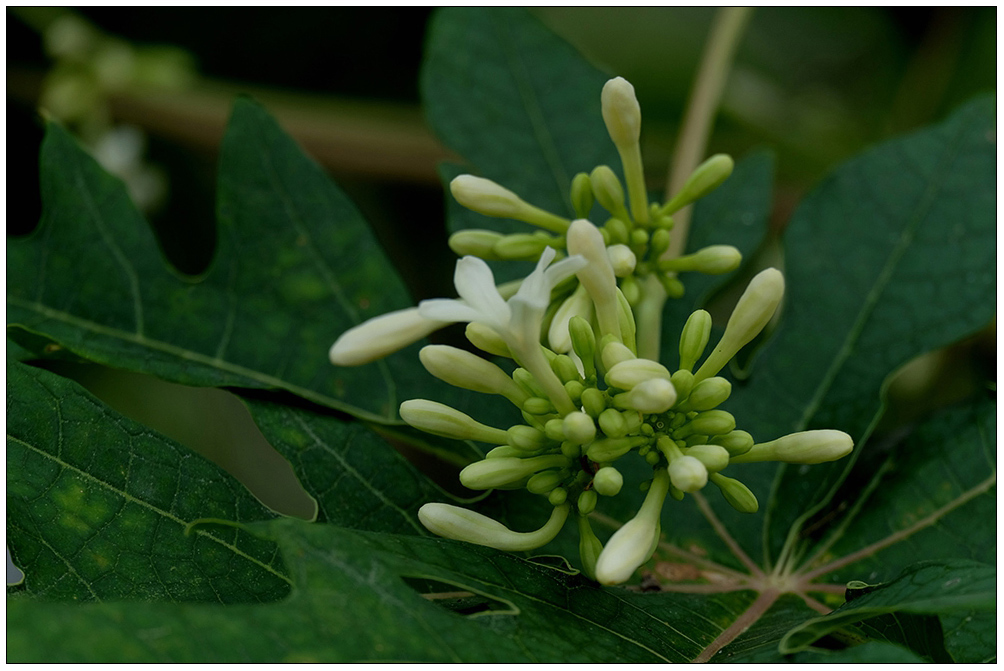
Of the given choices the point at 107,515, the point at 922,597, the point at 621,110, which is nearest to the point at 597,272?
the point at 621,110

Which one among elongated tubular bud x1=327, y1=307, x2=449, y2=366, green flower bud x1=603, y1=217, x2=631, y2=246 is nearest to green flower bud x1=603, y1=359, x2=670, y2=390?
elongated tubular bud x1=327, y1=307, x2=449, y2=366

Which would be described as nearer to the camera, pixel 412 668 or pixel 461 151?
pixel 412 668

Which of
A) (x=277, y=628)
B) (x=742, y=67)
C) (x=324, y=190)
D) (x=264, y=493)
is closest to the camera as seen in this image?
(x=277, y=628)

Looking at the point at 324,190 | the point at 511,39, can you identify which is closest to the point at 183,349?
the point at 324,190

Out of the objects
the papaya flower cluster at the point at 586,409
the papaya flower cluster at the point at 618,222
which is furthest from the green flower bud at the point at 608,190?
the papaya flower cluster at the point at 586,409

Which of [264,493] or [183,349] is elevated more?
[183,349]

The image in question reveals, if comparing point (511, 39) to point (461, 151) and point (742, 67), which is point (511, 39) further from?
point (742, 67)

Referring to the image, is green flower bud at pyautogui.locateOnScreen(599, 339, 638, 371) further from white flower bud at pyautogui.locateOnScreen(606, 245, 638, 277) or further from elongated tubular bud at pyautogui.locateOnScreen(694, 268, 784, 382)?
white flower bud at pyautogui.locateOnScreen(606, 245, 638, 277)
